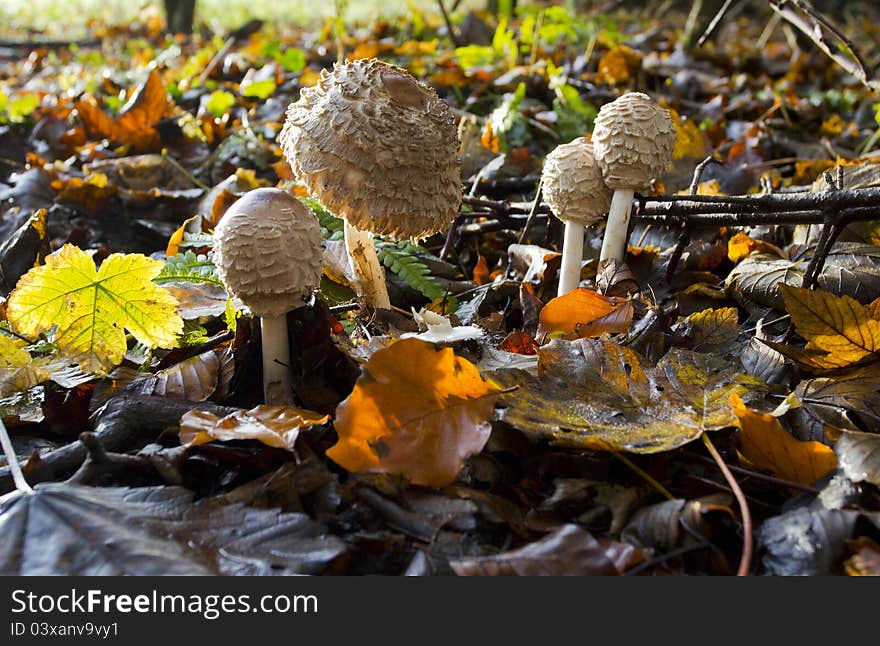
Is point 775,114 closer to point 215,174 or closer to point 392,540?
point 215,174

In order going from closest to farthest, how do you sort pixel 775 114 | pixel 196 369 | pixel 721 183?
pixel 196 369 → pixel 721 183 → pixel 775 114

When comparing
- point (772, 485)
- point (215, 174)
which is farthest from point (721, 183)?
point (215, 174)

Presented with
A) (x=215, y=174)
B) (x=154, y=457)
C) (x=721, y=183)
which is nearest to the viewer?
(x=154, y=457)

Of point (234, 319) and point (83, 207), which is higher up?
point (234, 319)

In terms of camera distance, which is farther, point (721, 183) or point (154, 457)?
point (721, 183)

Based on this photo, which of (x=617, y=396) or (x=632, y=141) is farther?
(x=632, y=141)

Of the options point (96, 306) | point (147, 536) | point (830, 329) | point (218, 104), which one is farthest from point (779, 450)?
point (218, 104)

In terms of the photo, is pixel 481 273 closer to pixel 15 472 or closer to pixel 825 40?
pixel 825 40

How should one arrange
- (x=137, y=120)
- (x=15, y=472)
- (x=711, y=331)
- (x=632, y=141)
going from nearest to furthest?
(x=15, y=472), (x=711, y=331), (x=632, y=141), (x=137, y=120)
